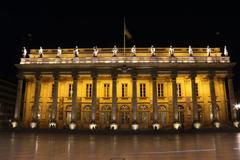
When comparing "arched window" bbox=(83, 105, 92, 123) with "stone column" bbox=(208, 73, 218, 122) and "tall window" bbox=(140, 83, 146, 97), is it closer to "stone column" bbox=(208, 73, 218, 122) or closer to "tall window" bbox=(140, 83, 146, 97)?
"tall window" bbox=(140, 83, 146, 97)

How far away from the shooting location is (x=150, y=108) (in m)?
42.9

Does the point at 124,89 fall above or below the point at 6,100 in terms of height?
above

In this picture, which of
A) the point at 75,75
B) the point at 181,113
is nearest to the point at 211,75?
the point at 181,113

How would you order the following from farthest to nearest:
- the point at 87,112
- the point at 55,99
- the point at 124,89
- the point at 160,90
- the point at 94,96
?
the point at 124,89 → the point at 160,90 → the point at 87,112 → the point at 55,99 → the point at 94,96

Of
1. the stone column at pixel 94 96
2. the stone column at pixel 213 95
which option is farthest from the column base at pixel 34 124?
the stone column at pixel 213 95

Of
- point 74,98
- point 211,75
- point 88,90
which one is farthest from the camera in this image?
point 88,90

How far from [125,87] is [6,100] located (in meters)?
42.6

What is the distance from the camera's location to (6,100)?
69.2m

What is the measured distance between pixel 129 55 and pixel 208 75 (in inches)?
541

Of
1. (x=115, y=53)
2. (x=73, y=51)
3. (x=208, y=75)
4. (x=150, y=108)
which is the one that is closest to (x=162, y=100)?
(x=150, y=108)

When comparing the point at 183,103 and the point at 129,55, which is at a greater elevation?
the point at 129,55

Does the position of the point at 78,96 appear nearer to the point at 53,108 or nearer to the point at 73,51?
the point at 53,108

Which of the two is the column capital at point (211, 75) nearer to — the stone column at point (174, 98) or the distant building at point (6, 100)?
the stone column at point (174, 98)

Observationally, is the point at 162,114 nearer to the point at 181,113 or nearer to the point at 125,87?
the point at 181,113
